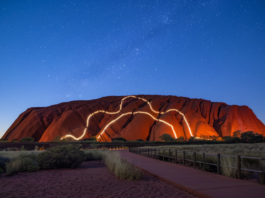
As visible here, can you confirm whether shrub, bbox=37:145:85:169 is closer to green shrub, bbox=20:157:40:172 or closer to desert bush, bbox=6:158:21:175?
green shrub, bbox=20:157:40:172

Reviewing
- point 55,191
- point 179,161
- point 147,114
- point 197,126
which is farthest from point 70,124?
point 55,191

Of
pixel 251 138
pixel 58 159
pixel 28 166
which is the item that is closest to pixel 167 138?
pixel 251 138

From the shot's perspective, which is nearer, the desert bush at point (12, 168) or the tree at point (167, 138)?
the desert bush at point (12, 168)

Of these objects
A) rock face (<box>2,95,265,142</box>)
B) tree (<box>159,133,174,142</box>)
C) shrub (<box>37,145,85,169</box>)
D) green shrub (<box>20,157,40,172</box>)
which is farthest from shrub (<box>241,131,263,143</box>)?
green shrub (<box>20,157,40,172</box>)

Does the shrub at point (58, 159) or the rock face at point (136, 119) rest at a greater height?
the rock face at point (136, 119)

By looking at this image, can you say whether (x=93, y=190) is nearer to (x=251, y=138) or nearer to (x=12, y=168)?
(x=12, y=168)

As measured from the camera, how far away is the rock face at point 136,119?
59.5 metres

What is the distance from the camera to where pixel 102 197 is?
5754 millimetres

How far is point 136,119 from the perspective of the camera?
62.2m

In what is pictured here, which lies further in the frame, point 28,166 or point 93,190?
point 28,166

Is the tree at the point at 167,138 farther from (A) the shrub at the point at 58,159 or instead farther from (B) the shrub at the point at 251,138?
(A) the shrub at the point at 58,159

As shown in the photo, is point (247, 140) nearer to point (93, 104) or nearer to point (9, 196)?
point (93, 104)

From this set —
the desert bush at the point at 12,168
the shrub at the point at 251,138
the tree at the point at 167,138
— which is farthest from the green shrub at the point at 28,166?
the shrub at the point at 251,138

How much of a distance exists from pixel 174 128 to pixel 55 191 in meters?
54.6
